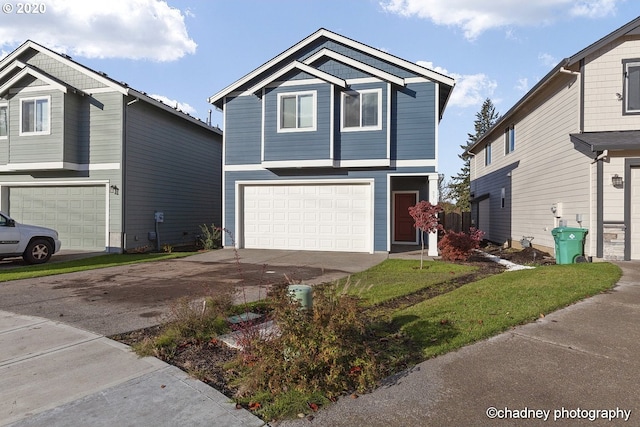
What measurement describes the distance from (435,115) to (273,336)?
10.8m

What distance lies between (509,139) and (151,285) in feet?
50.7

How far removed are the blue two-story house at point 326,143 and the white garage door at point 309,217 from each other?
0.04m

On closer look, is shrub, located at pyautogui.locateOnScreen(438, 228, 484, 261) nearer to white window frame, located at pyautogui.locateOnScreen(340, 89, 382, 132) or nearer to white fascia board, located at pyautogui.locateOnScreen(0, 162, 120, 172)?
white window frame, located at pyautogui.locateOnScreen(340, 89, 382, 132)

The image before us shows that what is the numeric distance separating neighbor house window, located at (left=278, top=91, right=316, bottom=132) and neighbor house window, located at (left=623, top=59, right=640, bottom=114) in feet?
28.8

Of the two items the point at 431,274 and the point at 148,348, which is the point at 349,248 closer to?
the point at 431,274

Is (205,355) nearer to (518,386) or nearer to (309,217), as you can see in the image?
(518,386)

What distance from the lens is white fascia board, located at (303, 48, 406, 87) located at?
12.5 meters

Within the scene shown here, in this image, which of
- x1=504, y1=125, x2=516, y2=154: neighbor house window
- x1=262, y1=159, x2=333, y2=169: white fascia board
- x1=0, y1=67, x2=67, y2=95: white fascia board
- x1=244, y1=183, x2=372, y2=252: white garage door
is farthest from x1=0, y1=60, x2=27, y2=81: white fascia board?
x1=504, y1=125, x2=516, y2=154: neighbor house window

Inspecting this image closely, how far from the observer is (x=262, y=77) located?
46.6ft

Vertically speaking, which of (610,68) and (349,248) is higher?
(610,68)

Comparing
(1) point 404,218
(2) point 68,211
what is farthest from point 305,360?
(2) point 68,211

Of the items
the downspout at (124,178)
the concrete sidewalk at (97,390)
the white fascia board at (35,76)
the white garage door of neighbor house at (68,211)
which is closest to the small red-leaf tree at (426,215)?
the concrete sidewalk at (97,390)

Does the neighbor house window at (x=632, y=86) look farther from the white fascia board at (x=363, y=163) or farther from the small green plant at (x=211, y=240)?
the small green plant at (x=211, y=240)

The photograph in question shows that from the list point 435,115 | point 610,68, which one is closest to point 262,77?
point 435,115
